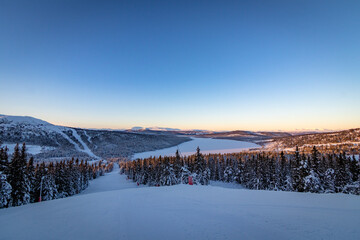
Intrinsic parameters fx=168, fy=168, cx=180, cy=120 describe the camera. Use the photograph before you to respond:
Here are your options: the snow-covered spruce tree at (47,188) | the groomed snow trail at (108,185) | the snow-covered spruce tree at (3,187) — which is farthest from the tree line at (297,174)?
the snow-covered spruce tree at (3,187)

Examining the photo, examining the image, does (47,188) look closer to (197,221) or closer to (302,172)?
(197,221)

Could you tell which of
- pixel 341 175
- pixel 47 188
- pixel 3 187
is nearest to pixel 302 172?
pixel 341 175

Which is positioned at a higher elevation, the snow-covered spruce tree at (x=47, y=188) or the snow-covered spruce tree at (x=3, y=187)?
the snow-covered spruce tree at (x=3, y=187)

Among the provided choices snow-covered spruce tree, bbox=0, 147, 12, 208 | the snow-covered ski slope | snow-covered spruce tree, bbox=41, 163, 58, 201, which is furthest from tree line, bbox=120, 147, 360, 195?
snow-covered spruce tree, bbox=0, 147, 12, 208

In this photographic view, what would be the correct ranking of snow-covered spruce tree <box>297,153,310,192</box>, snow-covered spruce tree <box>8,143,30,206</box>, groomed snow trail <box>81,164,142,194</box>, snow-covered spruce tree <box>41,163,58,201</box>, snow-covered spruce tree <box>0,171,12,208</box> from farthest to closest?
groomed snow trail <box>81,164,142,194</box>, snow-covered spruce tree <box>41,163,58,201</box>, snow-covered spruce tree <box>297,153,310,192</box>, snow-covered spruce tree <box>8,143,30,206</box>, snow-covered spruce tree <box>0,171,12,208</box>

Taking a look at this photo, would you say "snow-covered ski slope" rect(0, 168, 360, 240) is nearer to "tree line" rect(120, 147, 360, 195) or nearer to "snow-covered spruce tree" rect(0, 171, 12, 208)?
"snow-covered spruce tree" rect(0, 171, 12, 208)

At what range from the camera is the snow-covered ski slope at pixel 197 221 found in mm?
6203

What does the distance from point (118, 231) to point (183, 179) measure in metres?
27.4

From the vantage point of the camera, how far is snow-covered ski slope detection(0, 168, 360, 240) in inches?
244

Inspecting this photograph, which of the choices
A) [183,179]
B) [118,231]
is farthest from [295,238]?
[183,179]

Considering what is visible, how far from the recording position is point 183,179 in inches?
1299

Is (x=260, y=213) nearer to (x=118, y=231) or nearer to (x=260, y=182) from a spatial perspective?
(x=118, y=231)

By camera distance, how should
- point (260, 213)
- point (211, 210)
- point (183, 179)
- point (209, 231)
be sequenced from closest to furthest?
point (209, 231) < point (260, 213) < point (211, 210) < point (183, 179)

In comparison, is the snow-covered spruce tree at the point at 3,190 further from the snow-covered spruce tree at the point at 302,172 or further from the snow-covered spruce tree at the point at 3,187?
the snow-covered spruce tree at the point at 302,172
